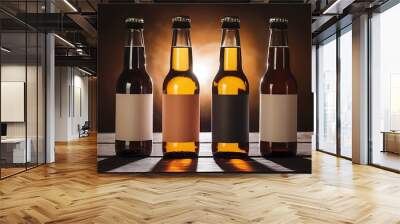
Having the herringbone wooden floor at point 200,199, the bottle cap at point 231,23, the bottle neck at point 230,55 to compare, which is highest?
the bottle cap at point 231,23

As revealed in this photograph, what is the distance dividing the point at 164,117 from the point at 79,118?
1964cm

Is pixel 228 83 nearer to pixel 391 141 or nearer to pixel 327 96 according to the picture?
pixel 391 141

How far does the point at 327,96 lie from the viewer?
11.3 metres

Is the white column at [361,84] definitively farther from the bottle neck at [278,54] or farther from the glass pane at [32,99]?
the bottle neck at [278,54]

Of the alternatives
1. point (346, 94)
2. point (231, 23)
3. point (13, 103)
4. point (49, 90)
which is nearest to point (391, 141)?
point (346, 94)

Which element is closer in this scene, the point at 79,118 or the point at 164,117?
the point at 164,117

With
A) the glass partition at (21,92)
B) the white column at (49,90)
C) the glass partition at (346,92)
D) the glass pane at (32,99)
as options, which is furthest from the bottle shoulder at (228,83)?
the glass partition at (346,92)

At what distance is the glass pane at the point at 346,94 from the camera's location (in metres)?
9.52

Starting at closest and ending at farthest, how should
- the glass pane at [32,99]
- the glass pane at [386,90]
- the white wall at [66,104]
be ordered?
the glass pane at [386,90], the glass pane at [32,99], the white wall at [66,104]

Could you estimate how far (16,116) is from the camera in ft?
25.5

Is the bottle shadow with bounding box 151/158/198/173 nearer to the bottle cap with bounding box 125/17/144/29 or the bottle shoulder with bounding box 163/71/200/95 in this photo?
the bottle shoulder with bounding box 163/71/200/95

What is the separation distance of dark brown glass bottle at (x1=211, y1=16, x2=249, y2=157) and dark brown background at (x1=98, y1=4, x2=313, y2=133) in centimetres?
5

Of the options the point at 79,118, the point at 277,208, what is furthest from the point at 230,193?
the point at 79,118

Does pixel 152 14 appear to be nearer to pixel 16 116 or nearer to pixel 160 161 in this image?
pixel 160 161
